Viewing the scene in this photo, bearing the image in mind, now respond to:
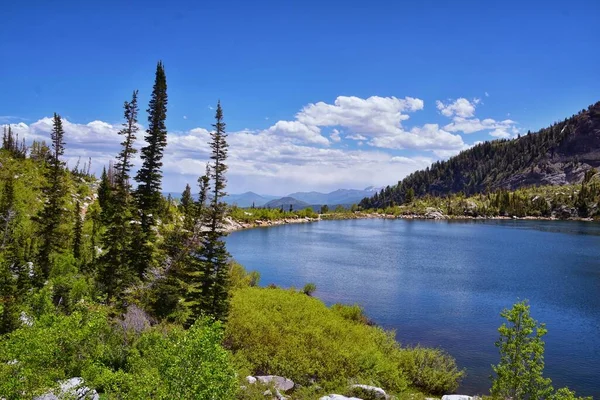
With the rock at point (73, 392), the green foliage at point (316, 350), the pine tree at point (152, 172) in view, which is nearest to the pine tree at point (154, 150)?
the pine tree at point (152, 172)

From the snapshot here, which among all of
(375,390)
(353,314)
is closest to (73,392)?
(375,390)

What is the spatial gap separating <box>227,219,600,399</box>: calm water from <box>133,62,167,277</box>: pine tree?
22077 mm

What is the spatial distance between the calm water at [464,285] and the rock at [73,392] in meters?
23.7

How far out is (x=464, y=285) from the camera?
5953 centimetres

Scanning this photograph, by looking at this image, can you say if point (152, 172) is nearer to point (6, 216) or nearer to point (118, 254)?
point (118, 254)

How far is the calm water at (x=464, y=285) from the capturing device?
117ft

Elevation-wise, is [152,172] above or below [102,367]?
above

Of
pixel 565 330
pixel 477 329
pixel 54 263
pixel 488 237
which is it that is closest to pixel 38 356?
pixel 54 263

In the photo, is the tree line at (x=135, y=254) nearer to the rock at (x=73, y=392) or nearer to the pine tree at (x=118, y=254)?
the pine tree at (x=118, y=254)

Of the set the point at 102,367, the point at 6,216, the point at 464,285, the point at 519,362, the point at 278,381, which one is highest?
the point at 6,216

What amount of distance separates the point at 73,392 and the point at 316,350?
642 inches

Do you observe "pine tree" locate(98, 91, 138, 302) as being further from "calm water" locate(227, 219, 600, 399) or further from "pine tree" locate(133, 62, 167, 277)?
"calm water" locate(227, 219, 600, 399)

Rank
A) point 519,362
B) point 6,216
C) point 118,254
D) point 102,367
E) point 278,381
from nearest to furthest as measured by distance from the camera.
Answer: point 102,367 → point 519,362 → point 278,381 → point 118,254 → point 6,216

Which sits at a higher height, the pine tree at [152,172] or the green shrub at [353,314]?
the pine tree at [152,172]
